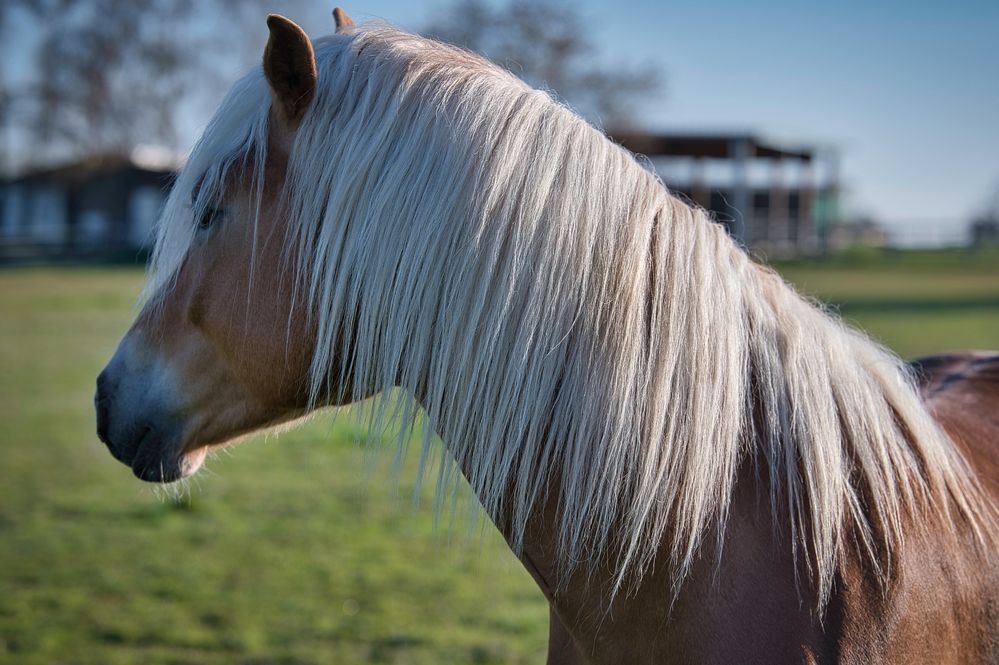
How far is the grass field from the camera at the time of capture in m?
3.75

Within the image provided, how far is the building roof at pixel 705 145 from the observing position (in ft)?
93.8

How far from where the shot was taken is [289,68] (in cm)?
140

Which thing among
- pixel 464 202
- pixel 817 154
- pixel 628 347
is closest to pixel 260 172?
pixel 464 202

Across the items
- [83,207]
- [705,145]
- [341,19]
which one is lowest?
[341,19]

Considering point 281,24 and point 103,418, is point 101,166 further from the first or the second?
point 281,24

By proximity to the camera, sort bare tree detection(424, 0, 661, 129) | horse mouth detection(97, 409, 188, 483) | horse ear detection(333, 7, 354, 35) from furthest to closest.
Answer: bare tree detection(424, 0, 661, 129), horse ear detection(333, 7, 354, 35), horse mouth detection(97, 409, 188, 483)

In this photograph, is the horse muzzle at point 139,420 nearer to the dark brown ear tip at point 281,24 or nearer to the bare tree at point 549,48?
the dark brown ear tip at point 281,24

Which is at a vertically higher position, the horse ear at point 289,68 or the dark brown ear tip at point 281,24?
the dark brown ear tip at point 281,24

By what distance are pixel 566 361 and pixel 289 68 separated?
720 millimetres

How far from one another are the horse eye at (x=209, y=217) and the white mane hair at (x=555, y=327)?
23 mm

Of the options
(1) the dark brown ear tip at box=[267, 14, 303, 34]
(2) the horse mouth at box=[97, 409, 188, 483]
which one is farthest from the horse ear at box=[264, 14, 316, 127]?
(2) the horse mouth at box=[97, 409, 188, 483]

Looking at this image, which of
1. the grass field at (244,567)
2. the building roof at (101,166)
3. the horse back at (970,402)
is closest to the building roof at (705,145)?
→ the building roof at (101,166)

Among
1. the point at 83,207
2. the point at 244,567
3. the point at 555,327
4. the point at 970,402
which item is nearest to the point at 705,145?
the point at 244,567

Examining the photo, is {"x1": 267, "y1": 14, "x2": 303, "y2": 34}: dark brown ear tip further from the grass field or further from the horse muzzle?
the grass field
